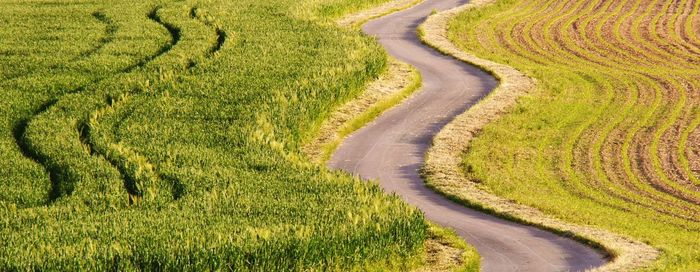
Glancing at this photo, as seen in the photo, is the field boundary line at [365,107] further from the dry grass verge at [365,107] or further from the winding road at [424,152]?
the winding road at [424,152]

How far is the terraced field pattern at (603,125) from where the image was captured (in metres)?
36.9

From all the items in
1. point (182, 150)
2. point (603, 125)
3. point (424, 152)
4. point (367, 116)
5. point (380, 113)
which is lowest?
point (380, 113)

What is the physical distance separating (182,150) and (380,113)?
16.4m

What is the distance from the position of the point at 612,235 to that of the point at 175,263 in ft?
42.9

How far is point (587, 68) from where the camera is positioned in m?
63.6

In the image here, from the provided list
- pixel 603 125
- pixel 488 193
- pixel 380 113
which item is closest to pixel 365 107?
pixel 380 113

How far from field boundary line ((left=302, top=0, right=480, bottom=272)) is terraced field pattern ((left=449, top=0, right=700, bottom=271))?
4827mm

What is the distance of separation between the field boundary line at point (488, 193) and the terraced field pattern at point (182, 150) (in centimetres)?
488

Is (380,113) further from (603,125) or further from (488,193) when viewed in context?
(488,193)

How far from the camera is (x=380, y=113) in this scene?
51531mm

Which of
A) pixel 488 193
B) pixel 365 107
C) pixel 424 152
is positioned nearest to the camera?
pixel 488 193

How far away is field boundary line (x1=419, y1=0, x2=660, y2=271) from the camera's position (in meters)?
31.4

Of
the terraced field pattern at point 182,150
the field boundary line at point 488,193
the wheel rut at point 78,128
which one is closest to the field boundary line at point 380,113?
the terraced field pattern at point 182,150

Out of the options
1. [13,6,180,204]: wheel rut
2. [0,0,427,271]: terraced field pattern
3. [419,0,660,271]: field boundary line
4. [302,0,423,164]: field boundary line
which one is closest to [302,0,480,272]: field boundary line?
[302,0,423,164]: field boundary line
